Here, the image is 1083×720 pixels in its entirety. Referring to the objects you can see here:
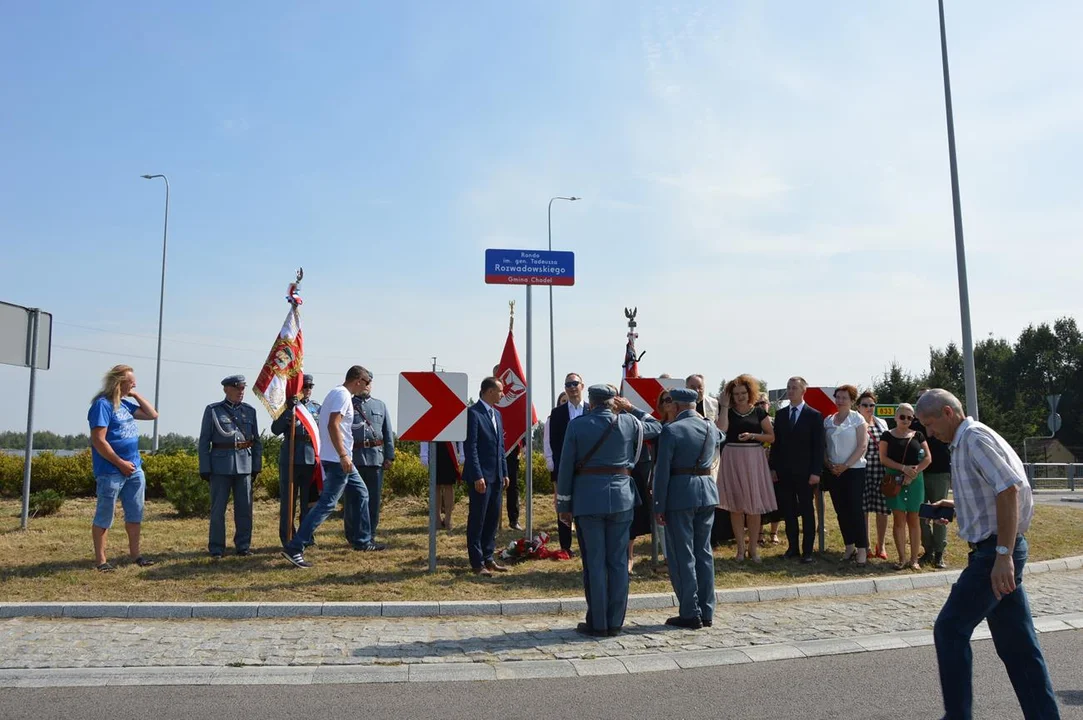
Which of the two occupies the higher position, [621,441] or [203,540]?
[621,441]

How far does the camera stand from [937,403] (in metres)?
4.35

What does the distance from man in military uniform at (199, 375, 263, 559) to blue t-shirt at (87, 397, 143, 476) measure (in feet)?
2.30

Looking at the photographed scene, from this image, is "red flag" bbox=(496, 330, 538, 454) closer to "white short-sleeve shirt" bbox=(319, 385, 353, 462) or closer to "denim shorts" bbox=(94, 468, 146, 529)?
"white short-sleeve shirt" bbox=(319, 385, 353, 462)

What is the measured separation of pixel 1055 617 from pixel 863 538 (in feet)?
8.41

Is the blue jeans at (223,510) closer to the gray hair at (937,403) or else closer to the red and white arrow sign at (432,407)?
the red and white arrow sign at (432,407)

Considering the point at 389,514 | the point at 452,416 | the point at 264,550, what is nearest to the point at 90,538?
the point at 264,550

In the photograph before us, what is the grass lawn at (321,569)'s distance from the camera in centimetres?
787

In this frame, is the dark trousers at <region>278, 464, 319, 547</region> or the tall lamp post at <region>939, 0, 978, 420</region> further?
the tall lamp post at <region>939, 0, 978, 420</region>

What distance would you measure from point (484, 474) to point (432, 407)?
87cm

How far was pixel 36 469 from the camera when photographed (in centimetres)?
1591

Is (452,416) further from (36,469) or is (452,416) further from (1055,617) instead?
(36,469)

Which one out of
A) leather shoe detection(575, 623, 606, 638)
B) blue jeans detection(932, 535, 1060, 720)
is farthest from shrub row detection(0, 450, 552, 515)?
blue jeans detection(932, 535, 1060, 720)

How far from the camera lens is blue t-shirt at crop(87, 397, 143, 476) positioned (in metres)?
8.66

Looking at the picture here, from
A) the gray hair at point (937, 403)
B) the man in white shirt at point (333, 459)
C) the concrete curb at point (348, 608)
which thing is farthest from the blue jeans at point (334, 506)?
the gray hair at point (937, 403)
